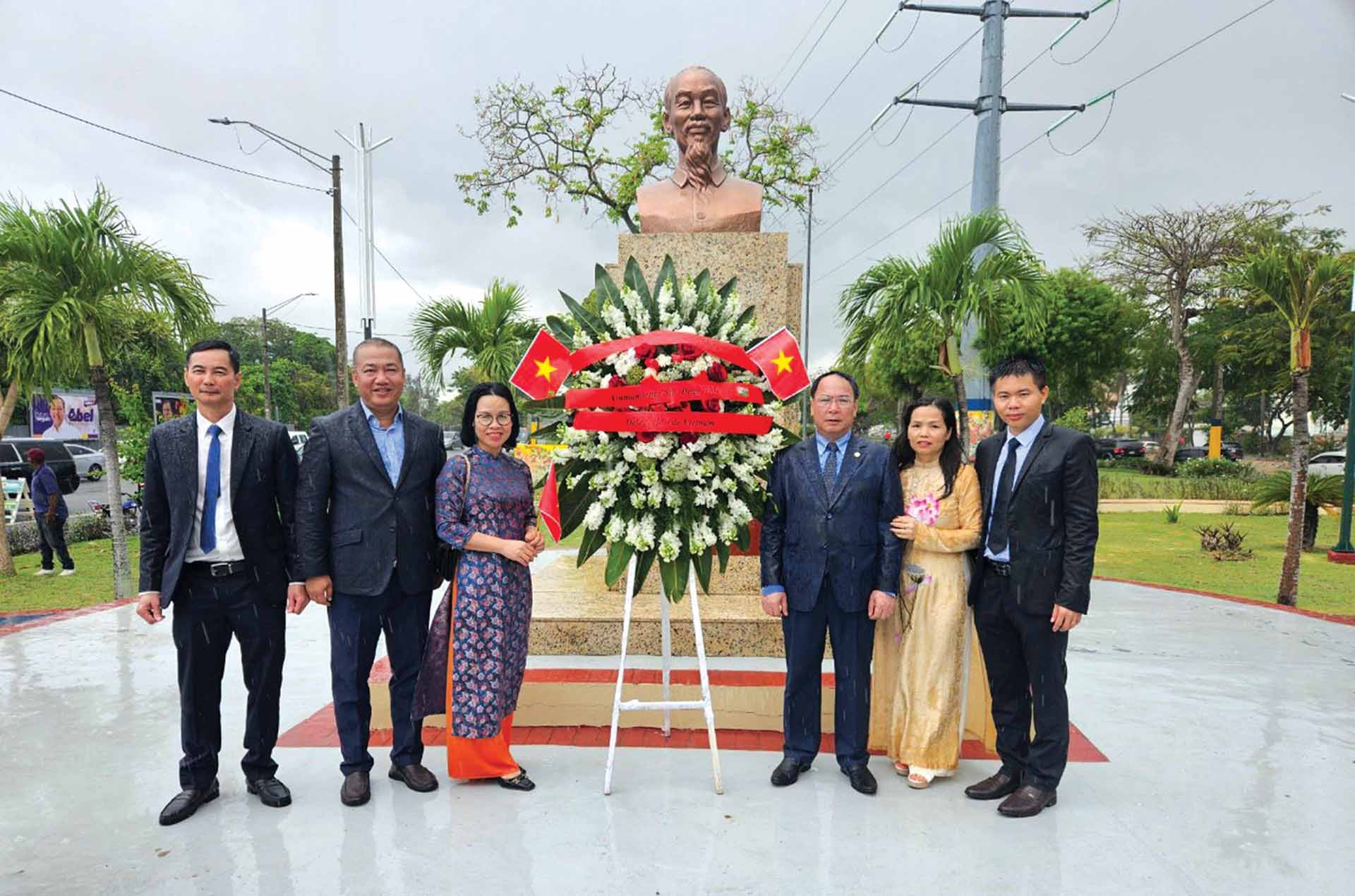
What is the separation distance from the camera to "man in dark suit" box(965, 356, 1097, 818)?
2902 millimetres

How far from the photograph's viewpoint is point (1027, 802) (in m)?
2.97

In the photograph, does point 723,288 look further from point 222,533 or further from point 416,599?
point 222,533

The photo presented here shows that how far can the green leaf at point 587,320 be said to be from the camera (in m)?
3.32

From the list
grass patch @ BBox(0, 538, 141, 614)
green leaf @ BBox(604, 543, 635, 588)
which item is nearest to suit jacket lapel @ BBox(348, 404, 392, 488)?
green leaf @ BBox(604, 543, 635, 588)

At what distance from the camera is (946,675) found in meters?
3.19

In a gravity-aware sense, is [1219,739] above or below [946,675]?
below

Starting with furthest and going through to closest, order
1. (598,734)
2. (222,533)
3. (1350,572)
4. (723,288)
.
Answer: (1350,572) < (598,734) < (723,288) < (222,533)

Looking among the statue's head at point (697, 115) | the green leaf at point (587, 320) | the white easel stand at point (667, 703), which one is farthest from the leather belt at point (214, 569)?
the statue's head at point (697, 115)

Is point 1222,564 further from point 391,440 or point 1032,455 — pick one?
point 391,440

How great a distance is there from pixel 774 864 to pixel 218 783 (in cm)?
232

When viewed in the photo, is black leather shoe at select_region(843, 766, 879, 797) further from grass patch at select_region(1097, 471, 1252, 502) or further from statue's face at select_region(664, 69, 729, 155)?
grass patch at select_region(1097, 471, 1252, 502)

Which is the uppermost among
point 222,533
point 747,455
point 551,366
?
point 551,366

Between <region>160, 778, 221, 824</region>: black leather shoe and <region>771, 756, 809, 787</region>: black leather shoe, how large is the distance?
2.27 metres

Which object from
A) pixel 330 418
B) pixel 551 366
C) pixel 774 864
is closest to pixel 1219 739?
pixel 774 864
